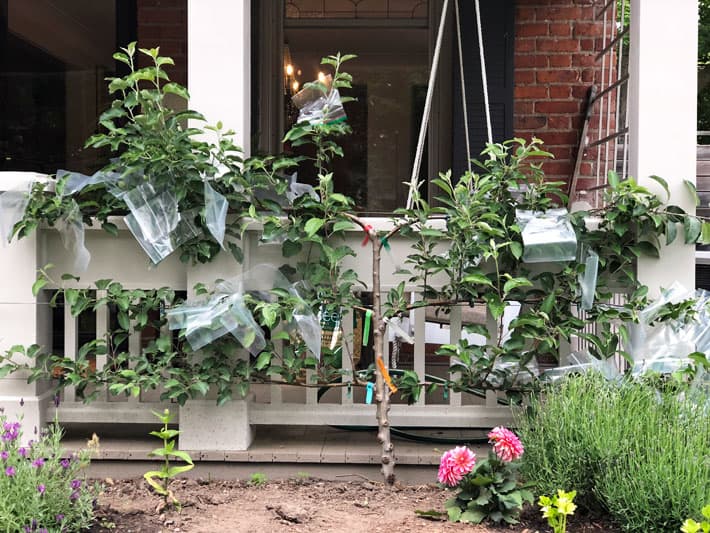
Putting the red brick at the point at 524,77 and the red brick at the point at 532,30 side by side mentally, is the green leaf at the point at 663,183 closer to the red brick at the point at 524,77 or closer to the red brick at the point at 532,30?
the red brick at the point at 524,77

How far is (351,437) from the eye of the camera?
12.3 ft

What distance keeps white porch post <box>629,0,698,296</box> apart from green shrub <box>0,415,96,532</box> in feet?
7.76

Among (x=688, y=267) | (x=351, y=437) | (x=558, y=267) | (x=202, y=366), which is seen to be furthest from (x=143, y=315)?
(x=688, y=267)

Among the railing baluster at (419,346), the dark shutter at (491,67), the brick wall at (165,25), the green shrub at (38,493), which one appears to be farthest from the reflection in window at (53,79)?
the green shrub at (38,493)

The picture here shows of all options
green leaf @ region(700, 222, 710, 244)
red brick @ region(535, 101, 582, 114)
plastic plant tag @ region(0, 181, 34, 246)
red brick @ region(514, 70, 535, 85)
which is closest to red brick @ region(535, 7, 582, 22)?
red brick @ region(514, 70, 535, 85)

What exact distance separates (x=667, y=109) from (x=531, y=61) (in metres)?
2.32

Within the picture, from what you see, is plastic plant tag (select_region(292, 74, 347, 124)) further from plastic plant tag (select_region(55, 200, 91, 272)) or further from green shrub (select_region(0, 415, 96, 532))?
green shrub (select_region(0, 415, 96, 532))

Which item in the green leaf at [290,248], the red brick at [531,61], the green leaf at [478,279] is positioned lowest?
the green leaf at [478,279]

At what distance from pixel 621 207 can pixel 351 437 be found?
5.16 feet

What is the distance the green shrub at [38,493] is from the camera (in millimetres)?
2447

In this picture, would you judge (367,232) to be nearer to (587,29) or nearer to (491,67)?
(491,67)

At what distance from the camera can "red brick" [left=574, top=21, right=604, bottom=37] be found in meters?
5.56

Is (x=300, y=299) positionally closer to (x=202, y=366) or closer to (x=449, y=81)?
(x=202, y=366)

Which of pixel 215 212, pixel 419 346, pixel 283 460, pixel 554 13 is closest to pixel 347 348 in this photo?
pixel 419 346
